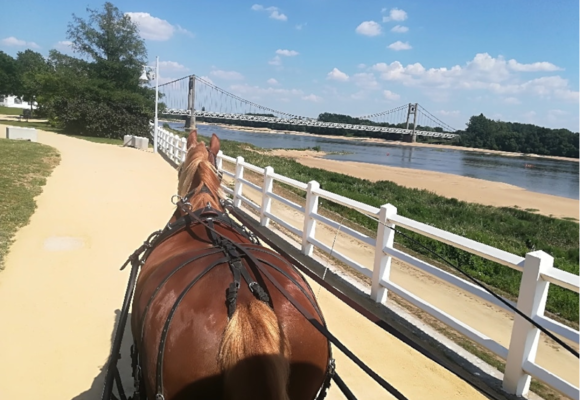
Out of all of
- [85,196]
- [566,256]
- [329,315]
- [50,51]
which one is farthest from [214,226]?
[50,51]

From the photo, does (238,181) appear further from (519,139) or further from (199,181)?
(519,139)

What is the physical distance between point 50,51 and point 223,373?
47.0 metres

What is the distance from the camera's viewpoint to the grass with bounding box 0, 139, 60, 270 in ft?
23.6

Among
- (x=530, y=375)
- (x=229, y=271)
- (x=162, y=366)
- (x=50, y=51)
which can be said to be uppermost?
(x=50, y=51)

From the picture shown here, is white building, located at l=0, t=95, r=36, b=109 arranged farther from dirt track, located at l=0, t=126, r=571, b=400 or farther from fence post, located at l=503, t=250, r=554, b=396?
fence post, located at l=503, t=250, r=554, b=396

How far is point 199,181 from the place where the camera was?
10.4ft

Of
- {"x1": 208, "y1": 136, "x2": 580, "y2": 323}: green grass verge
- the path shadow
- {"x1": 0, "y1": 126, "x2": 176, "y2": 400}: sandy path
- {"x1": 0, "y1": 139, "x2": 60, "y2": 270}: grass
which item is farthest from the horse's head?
{"x1": 208, "y1": 136, "x2": 580, "y2": 323}: green grass verge

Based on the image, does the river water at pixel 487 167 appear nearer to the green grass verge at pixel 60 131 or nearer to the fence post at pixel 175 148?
the fence post at pixel 175 148

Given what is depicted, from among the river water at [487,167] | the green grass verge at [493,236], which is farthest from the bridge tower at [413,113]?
the green grass verge at [493,236]

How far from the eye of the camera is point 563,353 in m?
4.61

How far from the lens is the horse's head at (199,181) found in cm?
297

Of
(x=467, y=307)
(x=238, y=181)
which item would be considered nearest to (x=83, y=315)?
(x=467, y=307)

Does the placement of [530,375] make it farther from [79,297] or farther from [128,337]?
[79,297]

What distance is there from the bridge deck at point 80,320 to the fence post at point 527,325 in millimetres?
343
